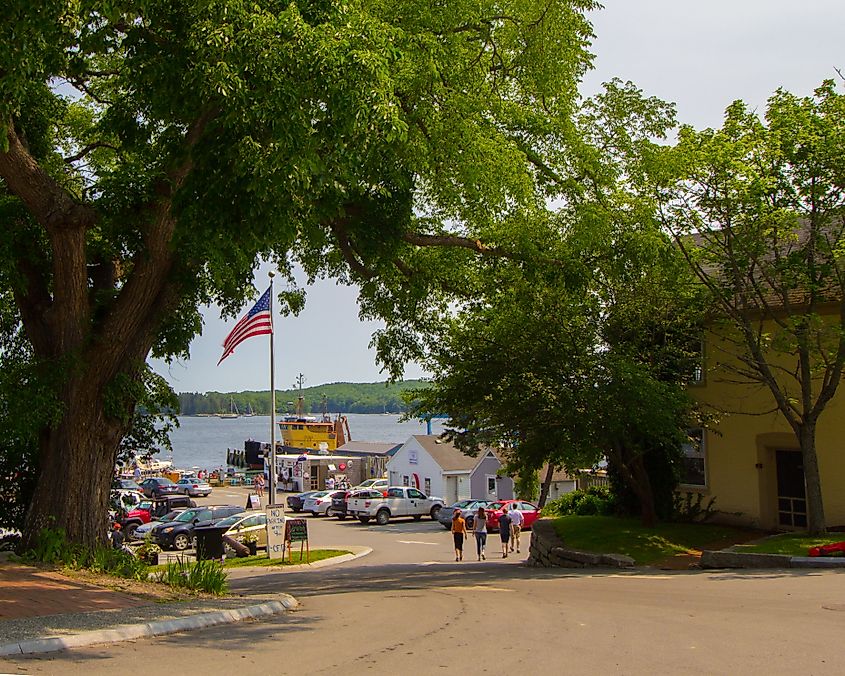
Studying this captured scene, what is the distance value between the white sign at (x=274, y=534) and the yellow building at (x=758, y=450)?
1301 cm

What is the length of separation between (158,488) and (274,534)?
134ft

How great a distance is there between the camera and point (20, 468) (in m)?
15.7

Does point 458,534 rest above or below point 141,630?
below

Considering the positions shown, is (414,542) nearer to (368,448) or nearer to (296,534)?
(296,534)

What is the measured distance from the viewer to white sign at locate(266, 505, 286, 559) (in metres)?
25.5

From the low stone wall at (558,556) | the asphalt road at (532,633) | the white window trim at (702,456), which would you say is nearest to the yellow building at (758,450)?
the white window trim at (702,456)

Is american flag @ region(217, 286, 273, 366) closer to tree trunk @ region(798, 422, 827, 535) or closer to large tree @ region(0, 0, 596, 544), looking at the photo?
large tree @ region(0, 0, 596, 544)

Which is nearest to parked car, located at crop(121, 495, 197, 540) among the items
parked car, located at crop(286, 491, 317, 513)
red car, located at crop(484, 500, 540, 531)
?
parked car, located at crop(286, 491, 317, 513)

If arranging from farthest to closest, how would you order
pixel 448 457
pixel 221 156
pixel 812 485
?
pixel 448 457 → pixel 812 485 → pixel 221 156

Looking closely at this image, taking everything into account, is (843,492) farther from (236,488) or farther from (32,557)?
(236,488)

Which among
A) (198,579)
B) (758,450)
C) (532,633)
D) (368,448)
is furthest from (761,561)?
(368,448)

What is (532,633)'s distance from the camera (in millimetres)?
9289

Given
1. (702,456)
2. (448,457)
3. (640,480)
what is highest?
(702,456)

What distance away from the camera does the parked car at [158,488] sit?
61.2 meters
